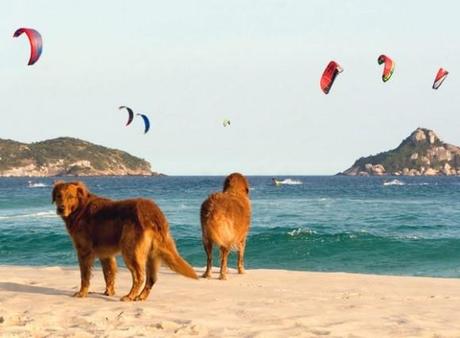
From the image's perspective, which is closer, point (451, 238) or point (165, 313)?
point (165, 313)

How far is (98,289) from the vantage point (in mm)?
10133

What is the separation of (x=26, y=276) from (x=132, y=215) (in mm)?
3893

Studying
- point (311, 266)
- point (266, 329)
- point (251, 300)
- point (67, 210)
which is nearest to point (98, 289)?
point (67, 210)

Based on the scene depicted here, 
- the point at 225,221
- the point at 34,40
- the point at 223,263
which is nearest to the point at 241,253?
the point at 223,263

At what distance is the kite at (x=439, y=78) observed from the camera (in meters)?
30.3

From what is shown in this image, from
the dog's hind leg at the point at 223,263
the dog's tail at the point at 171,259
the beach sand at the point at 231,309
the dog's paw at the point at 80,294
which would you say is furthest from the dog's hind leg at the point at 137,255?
the dog's hind leg at the point at 223,263

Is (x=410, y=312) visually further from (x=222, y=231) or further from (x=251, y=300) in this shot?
(x=222, y=231)

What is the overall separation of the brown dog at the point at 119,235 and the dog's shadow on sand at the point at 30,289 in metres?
0.43

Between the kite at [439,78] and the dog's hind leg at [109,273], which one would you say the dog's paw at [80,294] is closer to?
Answer: the dog's hind leg at [109,273]

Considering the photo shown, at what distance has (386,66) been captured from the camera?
27.9m

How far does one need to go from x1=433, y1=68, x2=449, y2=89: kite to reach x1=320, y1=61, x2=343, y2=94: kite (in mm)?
6240

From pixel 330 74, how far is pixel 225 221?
14636 millimetres

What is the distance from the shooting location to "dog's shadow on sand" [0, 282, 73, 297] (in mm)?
9531

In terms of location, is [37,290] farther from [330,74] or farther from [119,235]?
[330,74]
